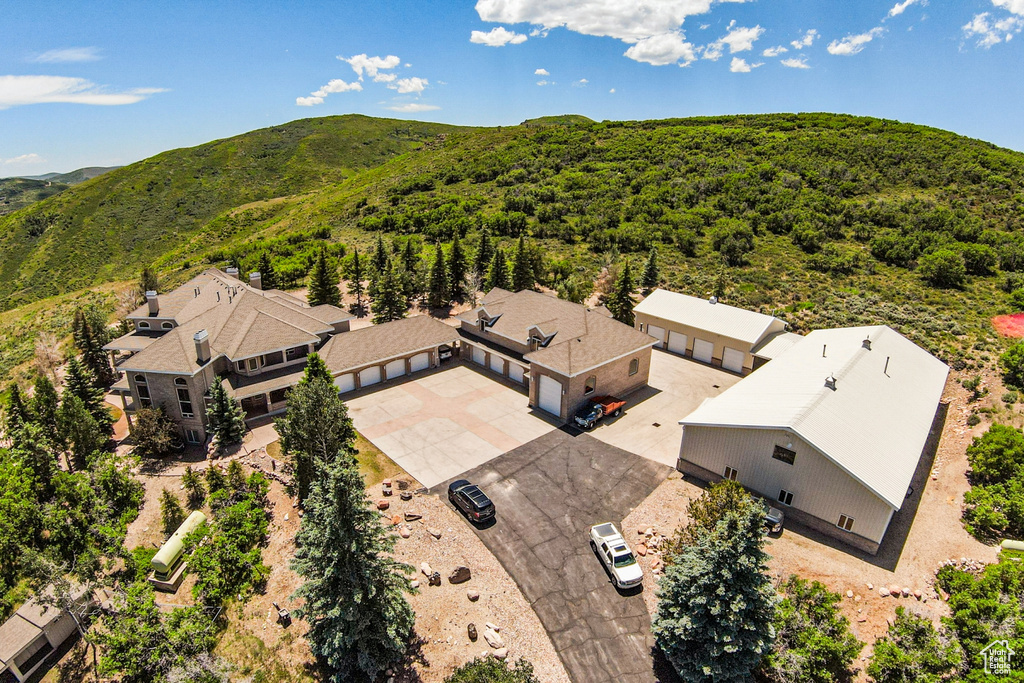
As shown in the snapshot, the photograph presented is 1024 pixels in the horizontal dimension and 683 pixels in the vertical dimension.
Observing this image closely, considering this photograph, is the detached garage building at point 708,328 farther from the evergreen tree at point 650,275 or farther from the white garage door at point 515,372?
the white garage door at point 515,372

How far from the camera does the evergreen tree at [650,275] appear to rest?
5284 cm

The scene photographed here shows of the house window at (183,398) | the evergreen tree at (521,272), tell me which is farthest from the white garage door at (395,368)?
the evergreen tree at (521,272)

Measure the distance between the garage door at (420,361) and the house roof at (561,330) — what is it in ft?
15.4

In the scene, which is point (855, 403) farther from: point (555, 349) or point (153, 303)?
point (153, 303)

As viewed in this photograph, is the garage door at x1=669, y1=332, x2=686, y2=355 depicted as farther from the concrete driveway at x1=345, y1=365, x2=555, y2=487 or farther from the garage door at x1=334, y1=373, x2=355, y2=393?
the garage door at x1=334, y1=373, x2=355, y2=393

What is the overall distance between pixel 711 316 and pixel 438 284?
27.2 m

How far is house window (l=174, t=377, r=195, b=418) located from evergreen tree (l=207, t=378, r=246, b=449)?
163cm

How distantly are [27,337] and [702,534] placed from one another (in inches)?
2780

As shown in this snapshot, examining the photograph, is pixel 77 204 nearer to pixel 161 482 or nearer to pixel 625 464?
pixel 161 482

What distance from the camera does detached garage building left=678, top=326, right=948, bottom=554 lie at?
64.7 feet

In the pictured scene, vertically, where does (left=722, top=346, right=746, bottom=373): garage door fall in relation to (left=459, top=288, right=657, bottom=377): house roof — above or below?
below

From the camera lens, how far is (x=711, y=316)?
39.9m

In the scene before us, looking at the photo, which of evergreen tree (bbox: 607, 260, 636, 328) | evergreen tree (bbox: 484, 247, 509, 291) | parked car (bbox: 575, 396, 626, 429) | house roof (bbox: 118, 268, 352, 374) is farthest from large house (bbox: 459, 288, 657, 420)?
house roof (bbox: 118, 268, 352, 374)

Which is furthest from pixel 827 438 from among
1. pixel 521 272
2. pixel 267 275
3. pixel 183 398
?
pixel 267 275
